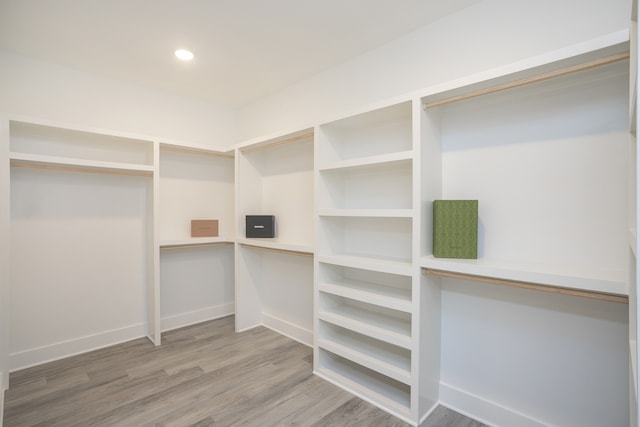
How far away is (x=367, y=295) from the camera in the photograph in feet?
6.86

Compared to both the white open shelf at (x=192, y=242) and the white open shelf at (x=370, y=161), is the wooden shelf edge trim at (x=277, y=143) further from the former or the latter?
the white open shelf at (x=192, y=242)

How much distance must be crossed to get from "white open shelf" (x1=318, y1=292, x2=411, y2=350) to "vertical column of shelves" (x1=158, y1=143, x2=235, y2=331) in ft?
4.60

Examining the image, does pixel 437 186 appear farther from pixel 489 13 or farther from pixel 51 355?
pixel 51 355

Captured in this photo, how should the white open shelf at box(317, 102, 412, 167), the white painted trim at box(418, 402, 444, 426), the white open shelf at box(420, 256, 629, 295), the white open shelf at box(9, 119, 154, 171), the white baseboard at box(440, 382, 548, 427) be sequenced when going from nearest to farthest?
the white open shelf at box(420, 256, 629, 295), the white baseboard at box(440, 382, 548, 427), the white painted trim at box(418, 402, 444, 426), the white open shelf at box(317, 102, 412, 167), the white open shelf at box(9, 119, 154, 171)

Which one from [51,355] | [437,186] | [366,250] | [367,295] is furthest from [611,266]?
[51,355]

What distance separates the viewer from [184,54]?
2.51 metres

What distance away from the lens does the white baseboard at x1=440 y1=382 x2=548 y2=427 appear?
68.6 inches

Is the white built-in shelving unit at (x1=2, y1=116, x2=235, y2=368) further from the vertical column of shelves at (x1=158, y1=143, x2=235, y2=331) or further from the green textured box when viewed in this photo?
the green textured box

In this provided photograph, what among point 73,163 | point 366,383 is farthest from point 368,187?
point 73,163

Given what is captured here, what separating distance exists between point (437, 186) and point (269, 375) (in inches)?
71.6

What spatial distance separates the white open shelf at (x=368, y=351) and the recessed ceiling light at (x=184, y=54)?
7.63 feet

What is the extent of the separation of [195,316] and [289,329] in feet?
3.65

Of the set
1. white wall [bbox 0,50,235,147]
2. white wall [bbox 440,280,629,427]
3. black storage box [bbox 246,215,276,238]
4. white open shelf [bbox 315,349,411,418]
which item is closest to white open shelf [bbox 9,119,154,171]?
white wall [bbox 0,50,235,147]

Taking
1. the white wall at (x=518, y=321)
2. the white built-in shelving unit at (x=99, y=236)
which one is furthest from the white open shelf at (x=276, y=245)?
the white wall at (x=518, y=321)
